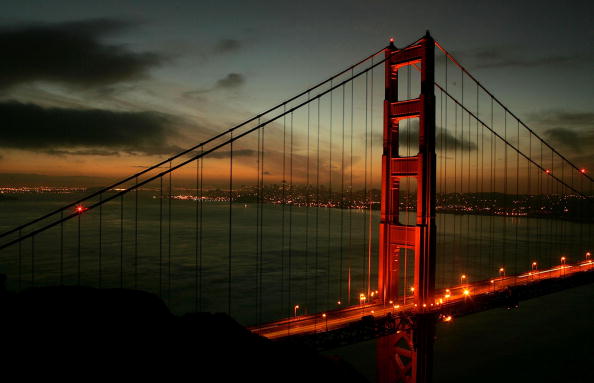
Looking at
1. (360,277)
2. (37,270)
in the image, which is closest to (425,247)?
(360,277)

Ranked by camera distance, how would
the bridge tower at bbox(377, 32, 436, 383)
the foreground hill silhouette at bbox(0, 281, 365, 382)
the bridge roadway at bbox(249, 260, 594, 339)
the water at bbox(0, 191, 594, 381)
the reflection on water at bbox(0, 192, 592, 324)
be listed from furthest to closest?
1. the reflection on water at bbox(0, 192, 592, 324)
2. the water at bbox(0, 191, 594, 381)
3. the bridge tower at bbox(377, 32, 436, 383)
4. the bridge roadway at bbox(249, 260, 594, 339)
5. the foreground hill silhouette at bbox(0, 281, 365, 382)

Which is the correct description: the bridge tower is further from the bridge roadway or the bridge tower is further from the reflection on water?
the reflection on water

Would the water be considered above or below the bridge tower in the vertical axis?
below

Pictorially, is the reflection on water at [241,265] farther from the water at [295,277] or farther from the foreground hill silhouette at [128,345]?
the foreground hill silhouette at [128,345]

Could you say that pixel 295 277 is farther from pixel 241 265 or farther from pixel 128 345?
pixel 128 345

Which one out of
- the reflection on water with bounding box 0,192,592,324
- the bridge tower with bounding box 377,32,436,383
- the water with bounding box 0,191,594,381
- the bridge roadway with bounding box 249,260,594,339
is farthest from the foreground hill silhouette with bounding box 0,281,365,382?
the reflection on water with bounding box 0,192,592,324
